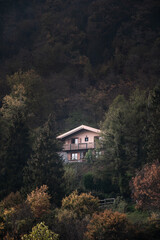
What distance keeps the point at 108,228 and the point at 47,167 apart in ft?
59.9

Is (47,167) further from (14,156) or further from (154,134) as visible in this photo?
(154,134)

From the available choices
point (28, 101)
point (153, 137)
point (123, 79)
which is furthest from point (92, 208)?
point (123, 79)

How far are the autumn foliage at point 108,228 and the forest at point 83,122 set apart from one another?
8cm

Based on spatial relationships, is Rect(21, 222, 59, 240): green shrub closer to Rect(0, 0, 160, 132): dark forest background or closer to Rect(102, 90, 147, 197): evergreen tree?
Rect(102, 90, 147, 197): evergreen tree

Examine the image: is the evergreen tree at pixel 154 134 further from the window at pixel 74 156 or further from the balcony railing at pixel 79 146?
the window at pixel 74 156

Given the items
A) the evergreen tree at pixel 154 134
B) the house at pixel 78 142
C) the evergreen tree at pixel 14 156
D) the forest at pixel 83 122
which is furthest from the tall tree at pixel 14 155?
the evergreen tree at pixel 154 134

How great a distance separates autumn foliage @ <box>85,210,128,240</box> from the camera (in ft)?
90.4

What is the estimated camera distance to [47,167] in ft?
148

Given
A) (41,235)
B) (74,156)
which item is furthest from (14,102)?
(41,235)

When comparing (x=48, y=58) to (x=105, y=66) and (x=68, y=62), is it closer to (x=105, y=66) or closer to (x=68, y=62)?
(x=68, y=62)

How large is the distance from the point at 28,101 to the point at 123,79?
35.1 meters

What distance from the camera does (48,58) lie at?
11219 centimetres

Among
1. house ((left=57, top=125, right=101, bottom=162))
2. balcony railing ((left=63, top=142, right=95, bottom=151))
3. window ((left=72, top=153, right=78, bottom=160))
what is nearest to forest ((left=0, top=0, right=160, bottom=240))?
house ((left=57, top=125, right=101, bottom=162))

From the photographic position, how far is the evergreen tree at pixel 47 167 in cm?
4291
